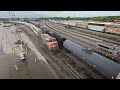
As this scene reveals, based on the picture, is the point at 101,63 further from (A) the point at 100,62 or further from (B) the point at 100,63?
(A) the point at 100,62

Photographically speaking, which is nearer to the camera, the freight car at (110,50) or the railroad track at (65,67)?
the railroad track at (65,67)

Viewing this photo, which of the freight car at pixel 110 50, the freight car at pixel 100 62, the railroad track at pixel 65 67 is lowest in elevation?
the railroad track at pixel 65 67

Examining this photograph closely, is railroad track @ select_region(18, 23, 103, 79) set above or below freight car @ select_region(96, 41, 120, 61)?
below

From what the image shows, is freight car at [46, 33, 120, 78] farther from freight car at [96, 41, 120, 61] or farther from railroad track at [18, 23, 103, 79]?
freight car at [96, 41, 120, 61]

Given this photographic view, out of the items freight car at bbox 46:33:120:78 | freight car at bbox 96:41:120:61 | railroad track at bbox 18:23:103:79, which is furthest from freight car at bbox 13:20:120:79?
freight car at bbox 96:41:120:61

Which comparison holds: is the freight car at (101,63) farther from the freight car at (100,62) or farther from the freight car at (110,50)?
the freight car at (110,50)

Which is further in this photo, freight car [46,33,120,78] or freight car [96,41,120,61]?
freight car [96,41,120,61]

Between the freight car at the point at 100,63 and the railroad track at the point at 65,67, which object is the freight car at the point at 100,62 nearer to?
the freight car at the point at 100,63

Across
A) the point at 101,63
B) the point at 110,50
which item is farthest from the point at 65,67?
the point at 110,50

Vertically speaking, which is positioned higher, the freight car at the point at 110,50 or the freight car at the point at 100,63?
the freight car at the point at 110,50

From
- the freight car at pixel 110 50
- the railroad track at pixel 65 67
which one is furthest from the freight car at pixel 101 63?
the freight car at pixel 110 50

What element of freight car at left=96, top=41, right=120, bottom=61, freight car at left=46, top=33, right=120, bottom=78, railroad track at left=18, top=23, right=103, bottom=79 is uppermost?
freight car at left=96, top=41, right=120, bottom=61

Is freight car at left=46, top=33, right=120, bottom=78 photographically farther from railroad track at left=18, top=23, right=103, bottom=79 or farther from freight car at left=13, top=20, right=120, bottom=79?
railroad track at left=18, top=23, right=103, bottom=79

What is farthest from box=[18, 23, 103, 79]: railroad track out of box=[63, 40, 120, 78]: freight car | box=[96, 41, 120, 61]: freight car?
box=[96, 41, 120, 61]: freight car
